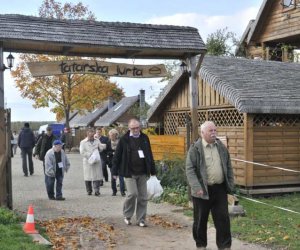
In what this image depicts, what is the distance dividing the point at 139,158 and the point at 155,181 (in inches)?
99.0

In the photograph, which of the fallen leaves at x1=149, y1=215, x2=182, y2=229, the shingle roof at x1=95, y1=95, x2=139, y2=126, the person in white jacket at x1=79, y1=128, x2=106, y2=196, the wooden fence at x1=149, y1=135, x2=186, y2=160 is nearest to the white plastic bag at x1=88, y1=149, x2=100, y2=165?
the person in white jacket at x1=79, y1=128, x2=106, y2=196

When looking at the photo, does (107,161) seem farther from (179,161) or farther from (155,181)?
(155,181)

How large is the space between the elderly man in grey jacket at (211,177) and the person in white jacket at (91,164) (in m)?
6.33

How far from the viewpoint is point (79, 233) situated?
8461 mm

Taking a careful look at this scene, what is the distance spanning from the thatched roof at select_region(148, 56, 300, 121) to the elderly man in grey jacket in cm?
565

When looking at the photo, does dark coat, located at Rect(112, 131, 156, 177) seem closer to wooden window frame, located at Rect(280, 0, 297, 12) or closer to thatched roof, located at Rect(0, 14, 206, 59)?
thatched roof, located at Rect(0, 14, 206, 59)

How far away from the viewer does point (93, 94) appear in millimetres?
37375

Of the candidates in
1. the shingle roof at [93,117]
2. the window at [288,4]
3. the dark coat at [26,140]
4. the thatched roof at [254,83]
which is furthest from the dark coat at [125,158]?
the shingle roof at [93,117]

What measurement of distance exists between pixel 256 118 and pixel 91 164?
14.1 feet

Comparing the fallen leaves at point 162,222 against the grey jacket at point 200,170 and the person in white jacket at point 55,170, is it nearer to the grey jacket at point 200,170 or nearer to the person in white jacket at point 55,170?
the grey jacket at point 200,170

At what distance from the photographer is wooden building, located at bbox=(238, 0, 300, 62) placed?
22.4m

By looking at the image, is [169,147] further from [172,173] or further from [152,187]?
[152,187]

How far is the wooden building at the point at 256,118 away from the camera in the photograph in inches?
497

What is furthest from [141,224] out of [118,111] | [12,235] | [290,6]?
[118,111]
